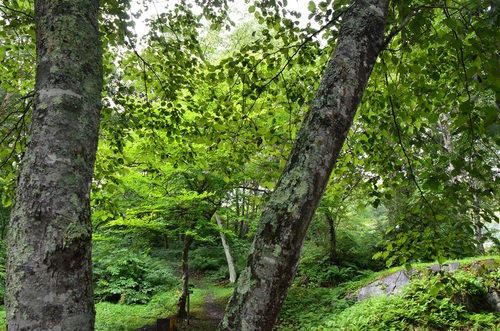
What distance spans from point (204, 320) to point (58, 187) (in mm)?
9560

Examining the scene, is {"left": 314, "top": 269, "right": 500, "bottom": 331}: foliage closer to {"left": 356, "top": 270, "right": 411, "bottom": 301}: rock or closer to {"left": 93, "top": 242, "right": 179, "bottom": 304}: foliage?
{"left": 356, "top": 270, "right": 411, "bottom": 301}: rock

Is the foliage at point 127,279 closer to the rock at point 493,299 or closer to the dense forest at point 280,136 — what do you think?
the dense forest at point 280,136

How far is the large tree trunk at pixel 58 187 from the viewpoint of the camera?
0.99 meters

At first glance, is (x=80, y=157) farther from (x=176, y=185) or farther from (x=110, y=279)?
(x=110, y=279)

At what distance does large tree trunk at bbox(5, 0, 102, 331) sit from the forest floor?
27.8ft

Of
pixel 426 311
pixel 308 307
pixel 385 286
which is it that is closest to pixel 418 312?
pixel 426 311

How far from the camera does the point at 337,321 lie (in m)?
7.43

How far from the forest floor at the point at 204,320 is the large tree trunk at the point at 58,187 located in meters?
8.48

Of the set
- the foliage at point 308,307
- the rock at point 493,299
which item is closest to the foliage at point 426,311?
the rock at point 493,299

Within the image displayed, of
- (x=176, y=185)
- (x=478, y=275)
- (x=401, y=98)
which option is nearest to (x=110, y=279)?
(x=176, y=185)

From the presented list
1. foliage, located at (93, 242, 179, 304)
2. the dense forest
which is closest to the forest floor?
foliage, located at (93, 242, 179, 304)

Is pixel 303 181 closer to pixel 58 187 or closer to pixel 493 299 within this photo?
pixel 58 187

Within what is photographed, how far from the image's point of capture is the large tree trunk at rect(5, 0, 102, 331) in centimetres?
99

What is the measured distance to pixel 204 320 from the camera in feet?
31.0
